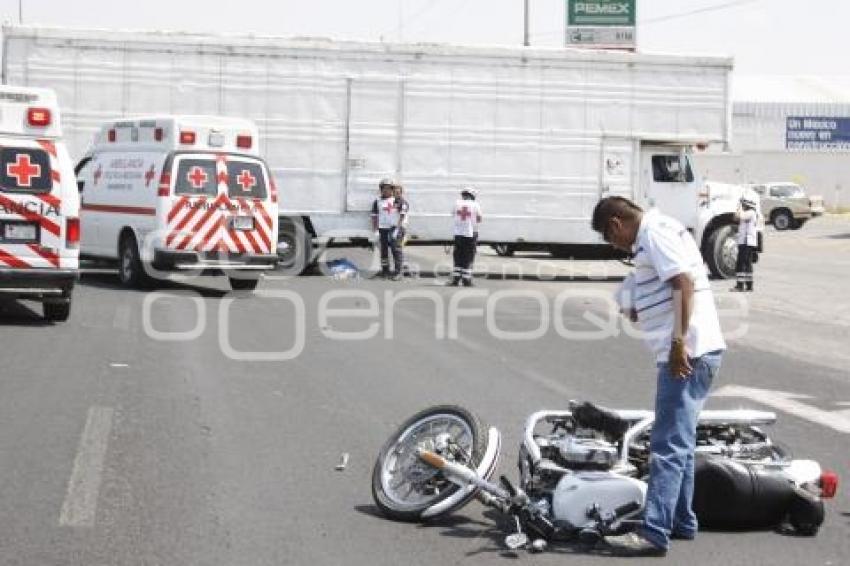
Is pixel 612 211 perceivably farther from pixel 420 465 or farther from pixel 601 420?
pixel 420 465

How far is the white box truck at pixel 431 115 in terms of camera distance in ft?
82.7

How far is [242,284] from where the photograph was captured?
22.0 metres

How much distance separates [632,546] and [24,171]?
10529mm

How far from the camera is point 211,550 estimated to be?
20.5ft

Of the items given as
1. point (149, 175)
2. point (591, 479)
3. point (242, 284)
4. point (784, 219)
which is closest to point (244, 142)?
point (149, 175)

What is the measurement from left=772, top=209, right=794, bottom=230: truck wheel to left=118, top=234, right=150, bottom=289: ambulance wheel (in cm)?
3689

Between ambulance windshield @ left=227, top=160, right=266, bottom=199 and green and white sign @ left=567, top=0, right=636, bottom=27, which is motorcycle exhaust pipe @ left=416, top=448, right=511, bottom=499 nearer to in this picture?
ambulance windshield @ left=227, top=160, right=266, bottom=199

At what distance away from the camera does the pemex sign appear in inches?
2034

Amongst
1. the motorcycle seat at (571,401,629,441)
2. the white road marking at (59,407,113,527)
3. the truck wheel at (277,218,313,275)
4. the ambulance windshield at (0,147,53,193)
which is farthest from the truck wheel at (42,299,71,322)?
the motorcycle seat at (571,401,629,441)

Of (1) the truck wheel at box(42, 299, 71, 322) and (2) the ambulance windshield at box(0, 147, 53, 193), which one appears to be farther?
(1) the truck wheel at box(42, 299, 71, 322)

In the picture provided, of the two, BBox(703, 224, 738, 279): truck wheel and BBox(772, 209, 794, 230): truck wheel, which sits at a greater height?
BBox(772, 209, 794, 230): truck wheel

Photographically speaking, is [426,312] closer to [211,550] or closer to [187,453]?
[187,453]

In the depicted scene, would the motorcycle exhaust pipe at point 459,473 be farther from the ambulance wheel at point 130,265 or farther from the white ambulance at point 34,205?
the ambulance wheel at point 130,265

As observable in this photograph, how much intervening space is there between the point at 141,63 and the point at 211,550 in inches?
796
